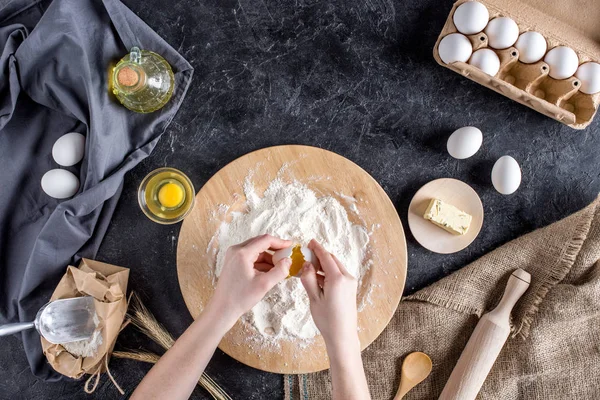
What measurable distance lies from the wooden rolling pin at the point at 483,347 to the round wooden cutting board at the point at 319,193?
252 mm

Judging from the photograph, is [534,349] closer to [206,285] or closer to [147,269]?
[206,285]

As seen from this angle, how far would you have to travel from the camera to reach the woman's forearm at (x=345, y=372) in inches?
47.3

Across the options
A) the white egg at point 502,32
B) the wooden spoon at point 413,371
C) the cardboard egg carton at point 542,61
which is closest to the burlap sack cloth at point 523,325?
the wooden spoon at point 413,371

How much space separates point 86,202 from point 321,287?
68cm

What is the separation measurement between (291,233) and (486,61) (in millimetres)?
708

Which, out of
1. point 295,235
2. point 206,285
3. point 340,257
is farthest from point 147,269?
point 340,257

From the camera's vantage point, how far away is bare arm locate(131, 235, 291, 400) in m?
1.21

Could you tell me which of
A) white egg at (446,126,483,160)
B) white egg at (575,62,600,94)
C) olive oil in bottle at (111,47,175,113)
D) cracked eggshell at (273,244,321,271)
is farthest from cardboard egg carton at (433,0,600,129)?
olive oil in bottle at (111,47,175,113)

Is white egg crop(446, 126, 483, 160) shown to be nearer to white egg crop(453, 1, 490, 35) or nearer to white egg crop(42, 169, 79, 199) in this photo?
white egg crop(453, 1, 490, 35)

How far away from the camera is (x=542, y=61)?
57.8 inches

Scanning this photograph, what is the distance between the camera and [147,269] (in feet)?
5.10

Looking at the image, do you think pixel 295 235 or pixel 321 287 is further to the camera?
pixel 295 235

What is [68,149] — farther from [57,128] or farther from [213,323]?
[213,323]

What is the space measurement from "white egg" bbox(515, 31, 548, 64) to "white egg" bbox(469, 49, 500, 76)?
7cm
